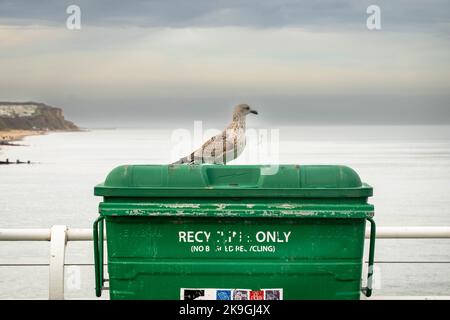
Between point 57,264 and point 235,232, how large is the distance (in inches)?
61.4

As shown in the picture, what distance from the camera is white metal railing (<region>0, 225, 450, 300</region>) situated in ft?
18.7

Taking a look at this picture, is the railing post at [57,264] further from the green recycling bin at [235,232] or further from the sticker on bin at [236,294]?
the sticker on bin at [236,294]

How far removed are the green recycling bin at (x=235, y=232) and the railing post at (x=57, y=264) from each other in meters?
0.96

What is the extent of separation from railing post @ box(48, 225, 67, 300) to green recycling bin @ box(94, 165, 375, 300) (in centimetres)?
96

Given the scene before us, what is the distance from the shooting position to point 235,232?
4734 mm

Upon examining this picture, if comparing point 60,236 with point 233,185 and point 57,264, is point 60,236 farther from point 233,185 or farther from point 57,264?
point 233,185

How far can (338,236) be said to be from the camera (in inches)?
188

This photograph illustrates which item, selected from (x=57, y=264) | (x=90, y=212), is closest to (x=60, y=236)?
(x=57, y=264)

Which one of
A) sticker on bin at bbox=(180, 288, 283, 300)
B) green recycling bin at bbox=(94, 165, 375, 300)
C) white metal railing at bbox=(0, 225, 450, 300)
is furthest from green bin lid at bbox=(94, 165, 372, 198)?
white metal railing at bbox=(0, 225, 450, 300)

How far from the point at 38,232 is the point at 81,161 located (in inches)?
7626

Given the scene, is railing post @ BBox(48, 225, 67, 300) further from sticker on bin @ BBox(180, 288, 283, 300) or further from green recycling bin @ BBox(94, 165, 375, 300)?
sticker on bin @ BBox(180, 288, 283, 300)

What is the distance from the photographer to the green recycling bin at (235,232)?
471 centimetres
